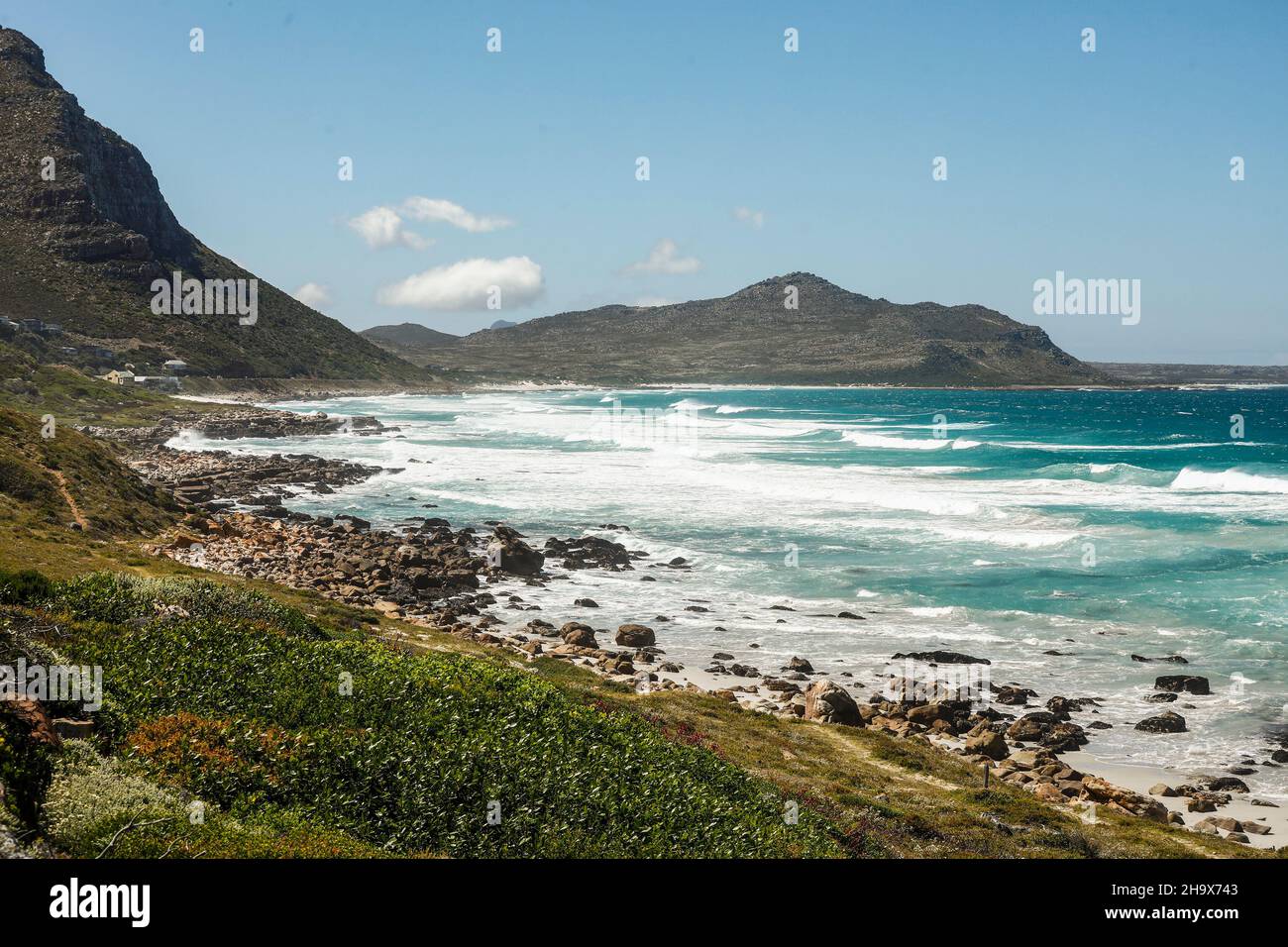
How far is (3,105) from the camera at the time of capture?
473 feet

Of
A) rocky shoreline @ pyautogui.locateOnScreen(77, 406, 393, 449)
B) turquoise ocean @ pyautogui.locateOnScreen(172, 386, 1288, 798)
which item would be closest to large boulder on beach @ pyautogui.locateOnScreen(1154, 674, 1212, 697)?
turquoise ocean @ pyautogui.locateOnScreen(172, 386, 1288, 798)

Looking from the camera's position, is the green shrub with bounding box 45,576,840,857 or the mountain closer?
the green shrub with bounding box 45,576,840,857

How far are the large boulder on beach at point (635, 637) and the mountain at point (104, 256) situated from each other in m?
108

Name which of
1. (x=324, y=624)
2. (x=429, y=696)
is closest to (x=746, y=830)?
(x=429, y=696)

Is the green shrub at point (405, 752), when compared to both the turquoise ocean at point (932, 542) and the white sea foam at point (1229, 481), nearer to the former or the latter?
the turquoise ocean at point (932, 542)

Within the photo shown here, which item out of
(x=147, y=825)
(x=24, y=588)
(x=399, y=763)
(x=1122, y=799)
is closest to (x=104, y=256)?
(x=24, y=588)

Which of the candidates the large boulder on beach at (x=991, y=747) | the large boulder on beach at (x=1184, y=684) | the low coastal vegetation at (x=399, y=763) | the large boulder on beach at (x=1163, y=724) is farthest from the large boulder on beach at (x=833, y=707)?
the large boulder on beach at (x=1184, y=684)

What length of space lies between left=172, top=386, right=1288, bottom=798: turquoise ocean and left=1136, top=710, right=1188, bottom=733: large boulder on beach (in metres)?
0.30

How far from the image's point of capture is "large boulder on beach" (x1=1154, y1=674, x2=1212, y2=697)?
76.3 feet

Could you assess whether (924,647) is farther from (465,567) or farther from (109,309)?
(109,309)

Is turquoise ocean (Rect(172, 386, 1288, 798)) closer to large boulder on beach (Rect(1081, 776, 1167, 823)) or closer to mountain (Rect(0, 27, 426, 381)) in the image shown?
large boulder on beach (Rect(1081, 776, 1167, 823))

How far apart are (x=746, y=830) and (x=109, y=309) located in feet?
457

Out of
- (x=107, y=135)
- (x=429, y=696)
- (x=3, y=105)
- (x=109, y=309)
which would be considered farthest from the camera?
(x=107, y=135)

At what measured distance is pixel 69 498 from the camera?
30062 mm
